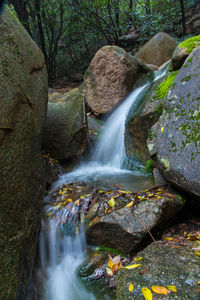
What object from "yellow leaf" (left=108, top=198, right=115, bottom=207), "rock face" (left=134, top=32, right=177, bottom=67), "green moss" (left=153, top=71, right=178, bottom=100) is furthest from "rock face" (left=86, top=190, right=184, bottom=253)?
"rock face" (left=134, top=32, right=177, bottom=67)

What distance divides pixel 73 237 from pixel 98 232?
0.40 m

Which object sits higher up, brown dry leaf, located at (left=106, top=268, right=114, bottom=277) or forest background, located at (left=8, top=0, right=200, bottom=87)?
forest background, located at (left=8, top=0, right=200, bottom=87)

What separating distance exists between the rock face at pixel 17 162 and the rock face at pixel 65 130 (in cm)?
205

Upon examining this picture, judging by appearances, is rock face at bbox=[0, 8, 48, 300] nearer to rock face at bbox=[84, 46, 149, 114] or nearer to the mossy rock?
the mossy rock

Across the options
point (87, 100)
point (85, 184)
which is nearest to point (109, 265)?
point (85, 184)

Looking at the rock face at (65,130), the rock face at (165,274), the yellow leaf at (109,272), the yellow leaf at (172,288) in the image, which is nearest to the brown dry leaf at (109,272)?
the yellow leaf at (109,272)

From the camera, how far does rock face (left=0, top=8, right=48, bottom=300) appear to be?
1.83 meters

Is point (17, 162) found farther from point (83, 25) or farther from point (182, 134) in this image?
point (83, 25)

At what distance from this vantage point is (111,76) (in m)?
6.95

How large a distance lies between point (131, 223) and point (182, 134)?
1.38 meters

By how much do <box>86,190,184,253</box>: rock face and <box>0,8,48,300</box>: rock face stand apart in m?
0.85

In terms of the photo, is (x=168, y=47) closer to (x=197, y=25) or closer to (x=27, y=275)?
(x=197, y=25)

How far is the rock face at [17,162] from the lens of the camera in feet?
6.02

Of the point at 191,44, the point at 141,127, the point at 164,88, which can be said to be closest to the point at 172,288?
the point at 141,127
